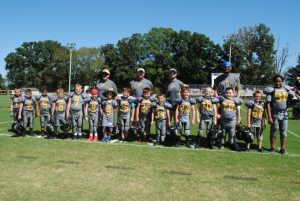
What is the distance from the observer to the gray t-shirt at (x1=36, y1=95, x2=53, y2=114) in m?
11.0

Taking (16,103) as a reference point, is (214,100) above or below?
above

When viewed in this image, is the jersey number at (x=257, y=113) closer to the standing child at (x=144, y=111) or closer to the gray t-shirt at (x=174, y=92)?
the gray t-shirt at (x=174, y=92)

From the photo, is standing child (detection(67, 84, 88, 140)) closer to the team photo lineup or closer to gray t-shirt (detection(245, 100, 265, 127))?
the team photo lineup

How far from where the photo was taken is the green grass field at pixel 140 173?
560 centimetres

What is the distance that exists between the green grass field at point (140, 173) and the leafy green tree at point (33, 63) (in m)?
80.4

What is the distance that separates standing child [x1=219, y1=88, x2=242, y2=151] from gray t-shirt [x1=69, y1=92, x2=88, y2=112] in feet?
13.2

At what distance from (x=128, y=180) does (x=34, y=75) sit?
9053 centimetres

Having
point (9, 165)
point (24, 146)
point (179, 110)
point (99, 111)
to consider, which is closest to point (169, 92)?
point (179, 110)

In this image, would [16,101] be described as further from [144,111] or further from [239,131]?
[239,131]

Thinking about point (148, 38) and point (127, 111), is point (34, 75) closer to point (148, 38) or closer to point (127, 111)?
point (148, 38)

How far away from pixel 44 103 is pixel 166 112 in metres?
3.81

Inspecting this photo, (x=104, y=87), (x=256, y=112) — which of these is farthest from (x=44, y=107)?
(x=256, y=112)

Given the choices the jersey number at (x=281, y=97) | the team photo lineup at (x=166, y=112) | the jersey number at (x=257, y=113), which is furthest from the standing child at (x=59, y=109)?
the jersey number at (x=281, y=97)

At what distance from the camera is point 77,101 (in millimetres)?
10672
